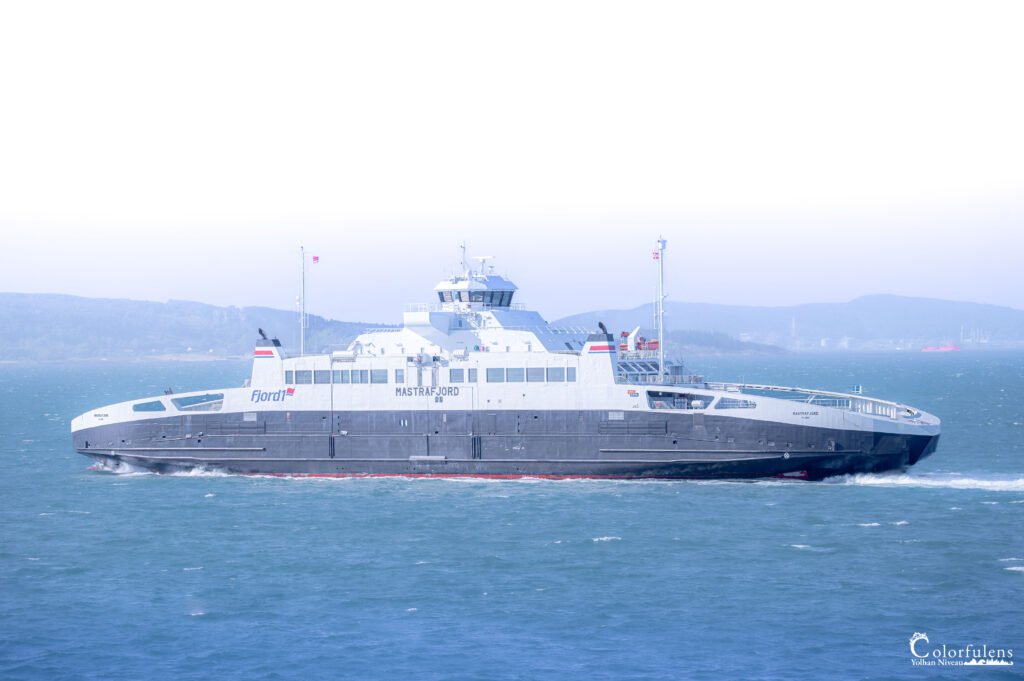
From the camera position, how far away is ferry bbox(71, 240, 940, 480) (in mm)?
44875

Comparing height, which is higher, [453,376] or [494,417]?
[453,376]

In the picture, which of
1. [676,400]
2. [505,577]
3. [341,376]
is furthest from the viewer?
[341,376]

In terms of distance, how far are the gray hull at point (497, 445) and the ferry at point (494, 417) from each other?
6 cm

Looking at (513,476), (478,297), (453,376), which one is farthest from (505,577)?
(478,297)

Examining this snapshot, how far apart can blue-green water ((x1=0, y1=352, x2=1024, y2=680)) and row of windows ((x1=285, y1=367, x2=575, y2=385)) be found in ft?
14.1

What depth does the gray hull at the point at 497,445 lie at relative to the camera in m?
44.8

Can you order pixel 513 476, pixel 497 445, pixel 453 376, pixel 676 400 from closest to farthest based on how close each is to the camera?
pixel 676 400
pixel 513 476
pixel 497 445
pixel 453 376

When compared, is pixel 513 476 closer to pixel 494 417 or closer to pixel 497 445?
pixel 497 445

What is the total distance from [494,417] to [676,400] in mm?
7496

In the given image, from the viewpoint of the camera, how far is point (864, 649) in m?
25.9

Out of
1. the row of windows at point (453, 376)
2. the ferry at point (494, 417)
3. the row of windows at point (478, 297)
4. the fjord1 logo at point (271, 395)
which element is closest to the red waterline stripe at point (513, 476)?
the ferry at point (494, 417)

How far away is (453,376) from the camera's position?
1898 inches

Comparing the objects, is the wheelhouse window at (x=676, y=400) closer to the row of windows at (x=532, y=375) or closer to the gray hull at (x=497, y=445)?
the gray hull at (x=497, y=445)

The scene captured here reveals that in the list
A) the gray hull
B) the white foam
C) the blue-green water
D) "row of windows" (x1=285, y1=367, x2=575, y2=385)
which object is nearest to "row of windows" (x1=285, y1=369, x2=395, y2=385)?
"row of windows" (x1=285, y1=367, x2=575, y2=385)
